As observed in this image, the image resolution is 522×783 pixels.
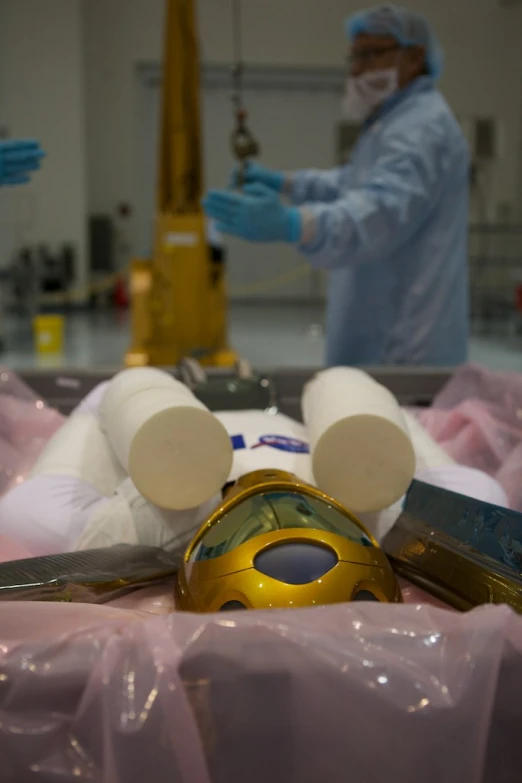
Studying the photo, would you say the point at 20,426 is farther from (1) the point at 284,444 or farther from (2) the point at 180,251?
(2) the point at 180,251

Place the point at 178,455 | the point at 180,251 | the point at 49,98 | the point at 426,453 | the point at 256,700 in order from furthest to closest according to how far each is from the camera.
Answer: the point at 49,98 → the point at 180,251 → the point at 426,453 → the point at 178,455 → the point at 256,700

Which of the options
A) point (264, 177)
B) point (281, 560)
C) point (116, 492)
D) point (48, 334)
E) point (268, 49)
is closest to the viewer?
point (281, 560)

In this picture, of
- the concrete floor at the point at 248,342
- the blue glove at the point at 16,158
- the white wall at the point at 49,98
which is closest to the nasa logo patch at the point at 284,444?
the blue glove at the point at 16,158

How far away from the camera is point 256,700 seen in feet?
1.64

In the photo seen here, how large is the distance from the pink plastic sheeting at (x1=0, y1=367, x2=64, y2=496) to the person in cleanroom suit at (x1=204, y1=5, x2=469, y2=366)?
592 millimetres

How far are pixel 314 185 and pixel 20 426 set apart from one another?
3.89 ft

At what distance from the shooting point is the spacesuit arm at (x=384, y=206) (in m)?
1.55

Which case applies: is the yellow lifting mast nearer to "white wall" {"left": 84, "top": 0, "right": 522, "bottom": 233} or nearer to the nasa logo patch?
the nasa logo patch

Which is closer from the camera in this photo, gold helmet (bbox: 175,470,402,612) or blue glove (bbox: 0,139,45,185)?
gold helmet (bbox: 175,470,402,612)

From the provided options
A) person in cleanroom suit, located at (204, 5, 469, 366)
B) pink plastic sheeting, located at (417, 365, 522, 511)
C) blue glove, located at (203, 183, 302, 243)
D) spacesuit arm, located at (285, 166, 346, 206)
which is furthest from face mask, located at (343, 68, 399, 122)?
pink plastic sheeting, located at (417, 365, 522, 511)

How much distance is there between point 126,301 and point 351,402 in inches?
224

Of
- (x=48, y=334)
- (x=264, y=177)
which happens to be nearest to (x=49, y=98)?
(x=48, y=334)

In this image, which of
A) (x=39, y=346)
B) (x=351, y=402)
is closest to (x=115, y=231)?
(x=39, y=346)

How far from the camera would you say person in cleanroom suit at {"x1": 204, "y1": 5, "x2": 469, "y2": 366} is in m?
→ 1.58
